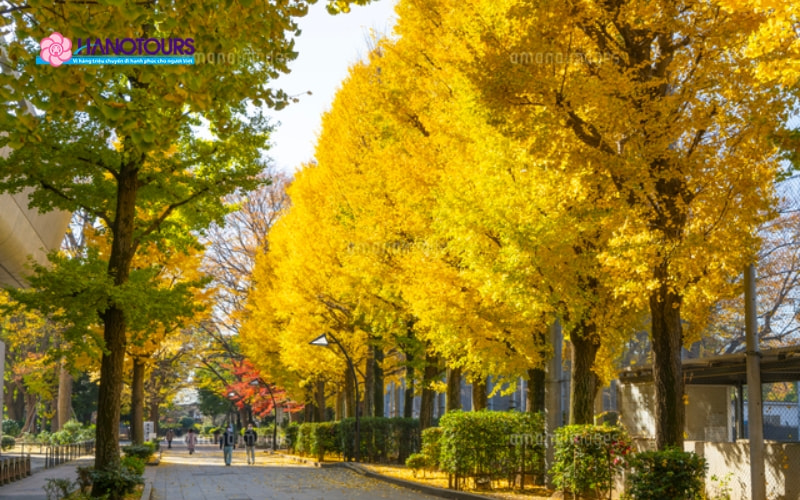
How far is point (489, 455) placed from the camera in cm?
1742

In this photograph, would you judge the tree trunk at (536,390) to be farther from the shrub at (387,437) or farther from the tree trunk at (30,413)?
the tree trunk at (30,413)

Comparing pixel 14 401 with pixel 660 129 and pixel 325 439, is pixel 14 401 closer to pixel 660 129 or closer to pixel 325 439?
pixel 325 439

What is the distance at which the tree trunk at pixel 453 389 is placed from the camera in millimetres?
22484

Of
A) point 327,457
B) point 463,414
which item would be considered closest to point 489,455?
point 463,414

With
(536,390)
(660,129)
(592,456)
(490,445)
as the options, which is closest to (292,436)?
(536,390)

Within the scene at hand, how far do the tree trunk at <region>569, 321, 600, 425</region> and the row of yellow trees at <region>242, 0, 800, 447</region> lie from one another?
35 mm

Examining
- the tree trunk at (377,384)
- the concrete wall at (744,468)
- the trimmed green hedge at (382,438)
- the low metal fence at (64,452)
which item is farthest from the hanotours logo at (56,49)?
the tree trunk at (377,384)

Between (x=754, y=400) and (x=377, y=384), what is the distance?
802 inches

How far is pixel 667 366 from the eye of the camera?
1172 centimetres

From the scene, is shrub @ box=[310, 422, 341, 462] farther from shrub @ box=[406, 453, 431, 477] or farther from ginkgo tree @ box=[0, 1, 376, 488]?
ginkgo tree @ box=[0, 1, 376, 488]

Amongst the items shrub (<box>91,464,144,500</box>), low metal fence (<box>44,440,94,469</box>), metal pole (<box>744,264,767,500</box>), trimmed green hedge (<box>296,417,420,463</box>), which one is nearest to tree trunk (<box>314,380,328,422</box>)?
trimmed green hedge (<box>296,417,420,463</box>)

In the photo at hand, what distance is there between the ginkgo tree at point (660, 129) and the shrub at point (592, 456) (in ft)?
6.41

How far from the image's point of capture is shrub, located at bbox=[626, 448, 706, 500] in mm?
11508

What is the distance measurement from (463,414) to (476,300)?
249 cm
